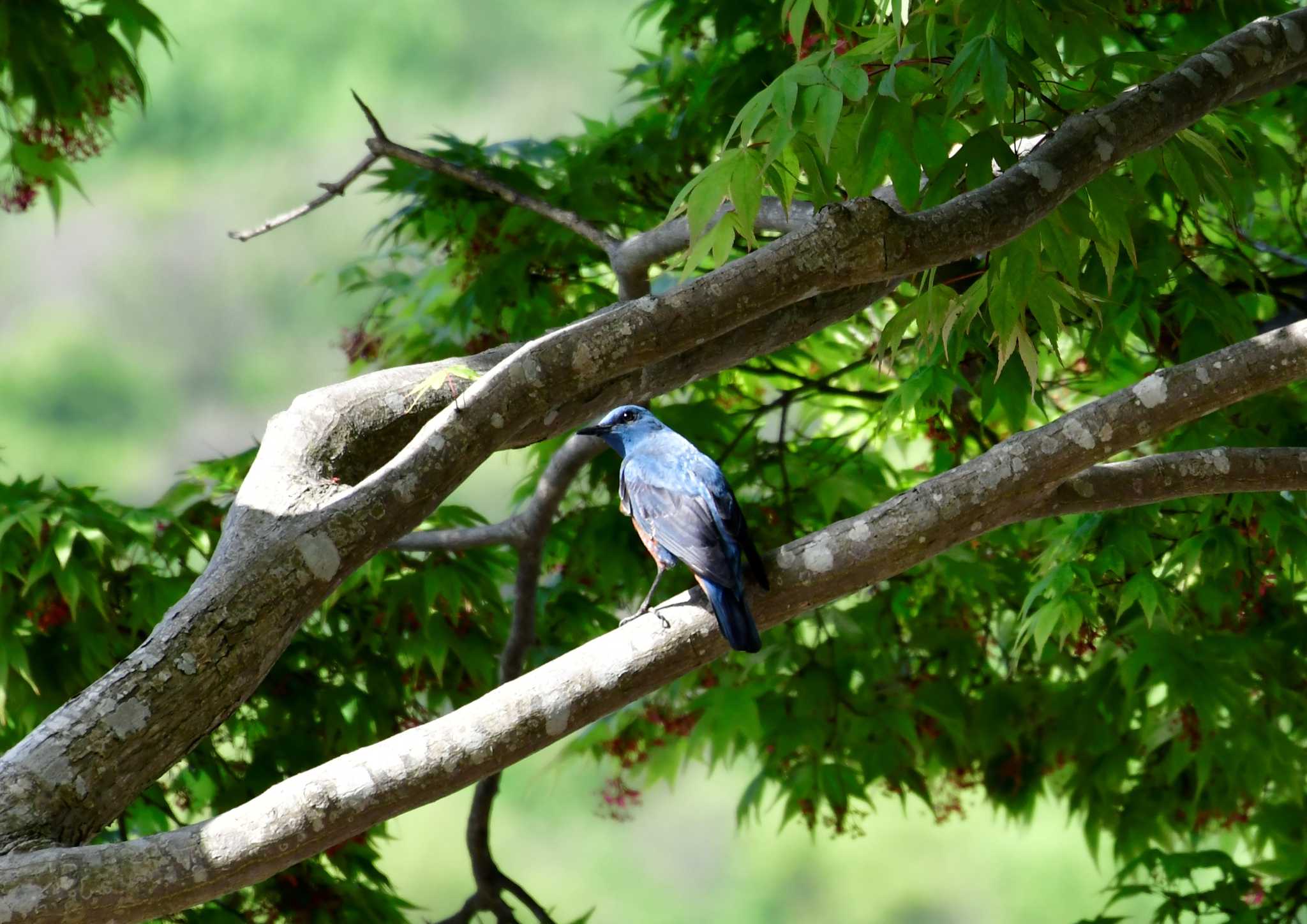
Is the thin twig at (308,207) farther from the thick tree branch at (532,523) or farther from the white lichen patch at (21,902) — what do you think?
the white lichen patch at (21,902)

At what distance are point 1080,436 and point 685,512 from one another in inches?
24.3

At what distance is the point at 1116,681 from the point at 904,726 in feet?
2.01

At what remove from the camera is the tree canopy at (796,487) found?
1.54 metres

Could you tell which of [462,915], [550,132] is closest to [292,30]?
[550,132]

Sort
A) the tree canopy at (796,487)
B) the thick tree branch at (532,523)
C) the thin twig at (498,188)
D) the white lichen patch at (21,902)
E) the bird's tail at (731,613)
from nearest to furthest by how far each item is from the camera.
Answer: the white lichen patch at (21,902) → the tree canopy at (796,487) → the bird's tail at (731,613) → the thin twig at (498,188) → the thick tree branch at (532,523)

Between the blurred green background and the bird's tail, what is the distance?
6.44m

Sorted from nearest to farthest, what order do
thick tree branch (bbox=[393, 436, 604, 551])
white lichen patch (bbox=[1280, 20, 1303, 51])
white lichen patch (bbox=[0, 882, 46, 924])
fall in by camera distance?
white lichen patch (bbox=[0, 882, 46, 924])
white lichen patch (bbox=[1280, 20, 1303, 51])
thick tree branch (bbox=[393, 436, 604, 551])

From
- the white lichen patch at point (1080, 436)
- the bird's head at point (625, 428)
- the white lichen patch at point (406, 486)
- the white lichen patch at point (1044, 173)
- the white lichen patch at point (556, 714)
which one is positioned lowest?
the white lichen patch at point (556, 714)

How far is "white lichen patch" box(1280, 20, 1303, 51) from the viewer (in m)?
1.78

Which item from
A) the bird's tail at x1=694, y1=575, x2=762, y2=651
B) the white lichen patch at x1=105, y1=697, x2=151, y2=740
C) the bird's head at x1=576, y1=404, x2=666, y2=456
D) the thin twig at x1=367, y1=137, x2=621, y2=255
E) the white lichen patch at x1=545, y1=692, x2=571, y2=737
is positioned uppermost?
the thin twig at x1=367, y1=137, x2=621, y2=255

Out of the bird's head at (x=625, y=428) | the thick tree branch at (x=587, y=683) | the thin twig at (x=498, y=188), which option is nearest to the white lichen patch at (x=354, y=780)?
the thick tree branch at (x=587, y=683)

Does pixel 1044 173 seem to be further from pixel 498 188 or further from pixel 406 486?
pixel 498 188

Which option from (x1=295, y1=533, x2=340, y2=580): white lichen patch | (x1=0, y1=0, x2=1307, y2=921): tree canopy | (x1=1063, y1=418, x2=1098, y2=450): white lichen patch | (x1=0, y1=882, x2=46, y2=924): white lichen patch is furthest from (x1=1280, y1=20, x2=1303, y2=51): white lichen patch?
(x1=0, y1=882, x2=46, y2=924): white lichen patch

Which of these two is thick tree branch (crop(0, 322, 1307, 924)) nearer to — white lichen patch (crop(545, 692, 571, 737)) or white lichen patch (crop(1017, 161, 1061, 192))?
white lichen patch (crop(545, 692, 571, 737))
